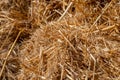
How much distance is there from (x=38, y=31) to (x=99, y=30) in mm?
410

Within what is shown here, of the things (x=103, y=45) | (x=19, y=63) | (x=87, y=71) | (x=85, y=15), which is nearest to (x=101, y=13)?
(x=85, y=15)

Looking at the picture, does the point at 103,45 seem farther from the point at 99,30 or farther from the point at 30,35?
the point at 30,35

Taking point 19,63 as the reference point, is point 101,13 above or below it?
above

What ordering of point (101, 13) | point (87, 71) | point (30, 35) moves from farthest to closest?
1. point (30, 35)
2. point (101, 13)
3. point (87, 71)

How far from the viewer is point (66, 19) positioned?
222cm

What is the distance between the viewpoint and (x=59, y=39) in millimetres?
2082

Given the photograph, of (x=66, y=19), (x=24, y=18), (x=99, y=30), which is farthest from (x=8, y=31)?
(x=99, y=30)

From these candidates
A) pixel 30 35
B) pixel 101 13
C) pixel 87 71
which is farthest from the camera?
pixel 30 35

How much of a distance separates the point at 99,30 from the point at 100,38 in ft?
0.21

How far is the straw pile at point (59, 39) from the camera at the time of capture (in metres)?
1.99

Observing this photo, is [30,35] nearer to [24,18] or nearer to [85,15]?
[24,18]

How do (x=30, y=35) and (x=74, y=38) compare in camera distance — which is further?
(x=30, y=35)

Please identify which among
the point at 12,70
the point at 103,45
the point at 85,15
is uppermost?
the point at 85,15

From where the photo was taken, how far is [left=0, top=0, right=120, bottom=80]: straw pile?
1.99m
